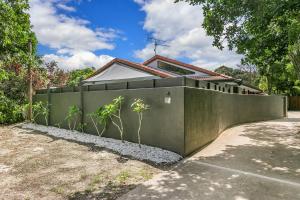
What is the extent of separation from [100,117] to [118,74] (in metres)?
5.64

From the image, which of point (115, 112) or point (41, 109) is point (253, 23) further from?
point (41, 109)

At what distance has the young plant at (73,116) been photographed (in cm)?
979

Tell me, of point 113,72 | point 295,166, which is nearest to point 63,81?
point 113,72

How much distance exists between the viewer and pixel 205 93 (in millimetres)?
7504

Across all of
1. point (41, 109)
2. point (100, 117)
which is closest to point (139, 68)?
point (100, 117)

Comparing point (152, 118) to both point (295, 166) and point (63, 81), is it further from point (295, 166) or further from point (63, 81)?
point (63, 81)

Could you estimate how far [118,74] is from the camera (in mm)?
13617

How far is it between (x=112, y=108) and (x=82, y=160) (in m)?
2.21

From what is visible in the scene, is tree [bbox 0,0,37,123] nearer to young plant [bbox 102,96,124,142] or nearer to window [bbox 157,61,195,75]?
young plant [bbox 102,96,124,142]

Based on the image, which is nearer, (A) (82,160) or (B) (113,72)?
(A) (82,160)

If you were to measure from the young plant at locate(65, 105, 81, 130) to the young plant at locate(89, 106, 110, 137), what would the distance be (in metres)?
0.93

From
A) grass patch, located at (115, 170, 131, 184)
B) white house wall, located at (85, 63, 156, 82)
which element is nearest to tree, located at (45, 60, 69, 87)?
white house wall, located at (85, 63, 156, 82)

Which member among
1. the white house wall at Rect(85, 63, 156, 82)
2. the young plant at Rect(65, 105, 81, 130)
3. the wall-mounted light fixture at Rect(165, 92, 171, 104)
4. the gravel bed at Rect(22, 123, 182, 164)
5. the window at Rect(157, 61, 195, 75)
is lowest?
the gravel bed at Rect(22, 123, 182, 164)

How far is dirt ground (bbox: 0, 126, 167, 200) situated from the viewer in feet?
13.7
